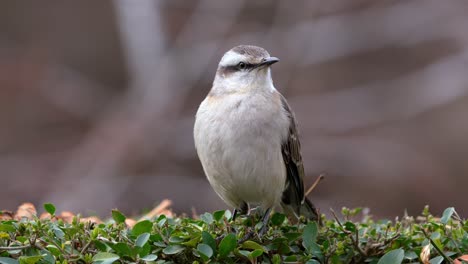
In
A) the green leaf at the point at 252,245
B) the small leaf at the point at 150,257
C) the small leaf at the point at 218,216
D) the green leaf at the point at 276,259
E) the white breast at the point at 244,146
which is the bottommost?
the green leaf at the point at 276,259

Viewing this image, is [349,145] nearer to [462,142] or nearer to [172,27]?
[462,142]

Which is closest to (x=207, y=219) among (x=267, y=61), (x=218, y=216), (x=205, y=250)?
(x=218, y=216)

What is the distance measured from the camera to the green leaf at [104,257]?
11.0 feet

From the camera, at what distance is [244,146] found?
501cm

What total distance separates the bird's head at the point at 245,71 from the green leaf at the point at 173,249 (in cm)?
202

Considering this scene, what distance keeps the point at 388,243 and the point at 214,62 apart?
1009 centimetres

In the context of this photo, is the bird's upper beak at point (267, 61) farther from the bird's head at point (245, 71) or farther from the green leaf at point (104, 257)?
the green leaf at point (104, 257)

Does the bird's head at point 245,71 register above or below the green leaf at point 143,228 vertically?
above

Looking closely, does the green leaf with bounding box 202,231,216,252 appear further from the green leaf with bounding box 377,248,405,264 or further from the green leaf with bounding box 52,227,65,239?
the green leaf with bounding box 377,248,405,264

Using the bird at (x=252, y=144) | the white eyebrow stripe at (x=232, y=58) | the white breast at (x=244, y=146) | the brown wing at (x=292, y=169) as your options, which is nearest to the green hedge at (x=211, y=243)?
the bird at (x=252, y=144)

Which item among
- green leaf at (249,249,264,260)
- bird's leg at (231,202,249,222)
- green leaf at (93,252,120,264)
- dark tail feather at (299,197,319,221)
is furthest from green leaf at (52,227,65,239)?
bird's leg at (231,202,249,222)

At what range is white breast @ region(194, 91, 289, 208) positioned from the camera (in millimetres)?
5016

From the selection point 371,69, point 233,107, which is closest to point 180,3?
point 371,69

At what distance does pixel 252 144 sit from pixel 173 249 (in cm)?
160
